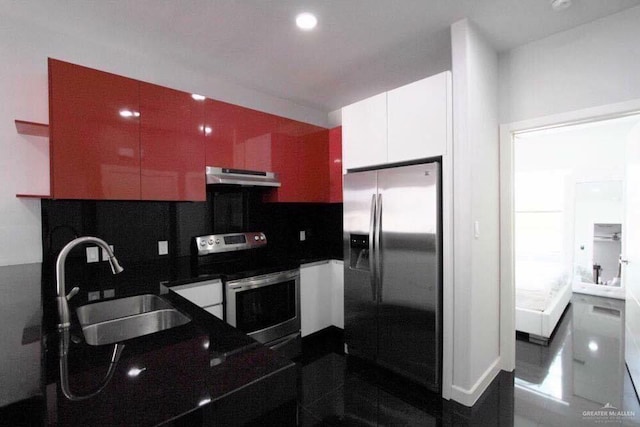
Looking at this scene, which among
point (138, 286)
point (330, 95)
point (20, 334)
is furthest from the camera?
point (330, 95)

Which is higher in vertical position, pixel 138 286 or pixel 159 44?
pixel 159 44

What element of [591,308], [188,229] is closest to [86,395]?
[188,229]

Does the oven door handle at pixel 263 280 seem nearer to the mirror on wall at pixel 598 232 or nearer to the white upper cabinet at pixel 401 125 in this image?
the white upper cabinet at pixel 401 125

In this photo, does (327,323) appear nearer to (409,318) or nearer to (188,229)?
(409,318)

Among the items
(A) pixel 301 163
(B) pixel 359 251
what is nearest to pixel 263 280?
(B) pixel 359 251

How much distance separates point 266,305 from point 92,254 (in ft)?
4.58

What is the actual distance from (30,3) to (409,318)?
338cm

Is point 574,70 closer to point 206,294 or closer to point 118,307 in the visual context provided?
point 206,294

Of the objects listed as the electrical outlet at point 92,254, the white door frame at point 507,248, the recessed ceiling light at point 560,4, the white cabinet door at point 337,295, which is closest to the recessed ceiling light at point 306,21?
the recessed ceiling light at point 560,4

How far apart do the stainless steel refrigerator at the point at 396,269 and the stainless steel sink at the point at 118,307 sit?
156 centimetres

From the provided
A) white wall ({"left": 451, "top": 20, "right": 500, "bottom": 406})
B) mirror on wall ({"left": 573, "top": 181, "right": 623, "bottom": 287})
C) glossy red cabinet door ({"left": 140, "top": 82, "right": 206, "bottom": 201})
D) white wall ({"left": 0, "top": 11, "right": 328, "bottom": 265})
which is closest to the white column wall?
white wall ({"left": 451, "top": 20, "right": 500, "bottom": 406})

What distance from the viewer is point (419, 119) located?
83.8 inches

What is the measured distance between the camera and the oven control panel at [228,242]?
250 cm

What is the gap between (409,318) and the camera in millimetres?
2160
